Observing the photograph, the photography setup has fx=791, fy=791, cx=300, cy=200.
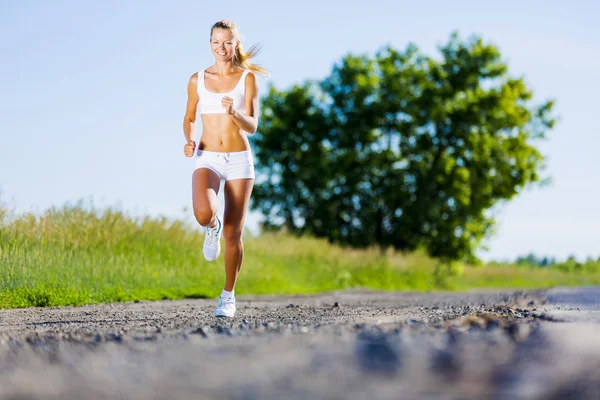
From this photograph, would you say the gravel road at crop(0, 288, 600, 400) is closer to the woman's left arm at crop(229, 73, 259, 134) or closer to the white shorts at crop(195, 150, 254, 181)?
the white shorts at crop(195, 150, 254, 181)

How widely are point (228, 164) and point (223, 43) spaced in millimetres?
1048

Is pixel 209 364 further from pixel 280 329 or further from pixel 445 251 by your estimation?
pixel 445 251

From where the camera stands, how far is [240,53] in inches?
274

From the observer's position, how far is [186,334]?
4.48 m

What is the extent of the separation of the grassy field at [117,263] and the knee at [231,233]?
3420 millimetres

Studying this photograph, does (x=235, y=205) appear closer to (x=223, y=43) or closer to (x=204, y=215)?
(x=204, y=215)

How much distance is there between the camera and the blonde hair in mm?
6809

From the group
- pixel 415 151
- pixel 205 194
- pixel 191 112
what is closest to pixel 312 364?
pixel 205 194

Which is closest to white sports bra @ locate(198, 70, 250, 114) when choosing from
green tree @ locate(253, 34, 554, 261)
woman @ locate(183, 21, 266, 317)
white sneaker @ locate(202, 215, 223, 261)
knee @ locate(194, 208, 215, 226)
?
woman @ locate(183, 21, 266, 317)

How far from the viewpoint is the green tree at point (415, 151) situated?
Answer: 112 ft

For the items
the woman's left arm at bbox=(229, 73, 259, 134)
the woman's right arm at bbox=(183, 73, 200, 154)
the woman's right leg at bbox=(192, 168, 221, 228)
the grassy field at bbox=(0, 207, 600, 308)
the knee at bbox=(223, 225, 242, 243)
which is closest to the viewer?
the woman's right leg at bbox=(192, 168, 221, 228)

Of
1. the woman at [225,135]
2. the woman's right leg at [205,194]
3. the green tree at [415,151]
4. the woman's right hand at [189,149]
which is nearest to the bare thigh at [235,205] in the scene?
the woman at [225,135]

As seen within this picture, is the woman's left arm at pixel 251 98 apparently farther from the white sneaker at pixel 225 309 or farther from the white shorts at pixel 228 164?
the white sneaker at pixel 225 309

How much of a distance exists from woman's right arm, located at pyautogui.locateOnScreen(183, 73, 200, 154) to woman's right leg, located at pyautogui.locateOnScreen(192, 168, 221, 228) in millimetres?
438
